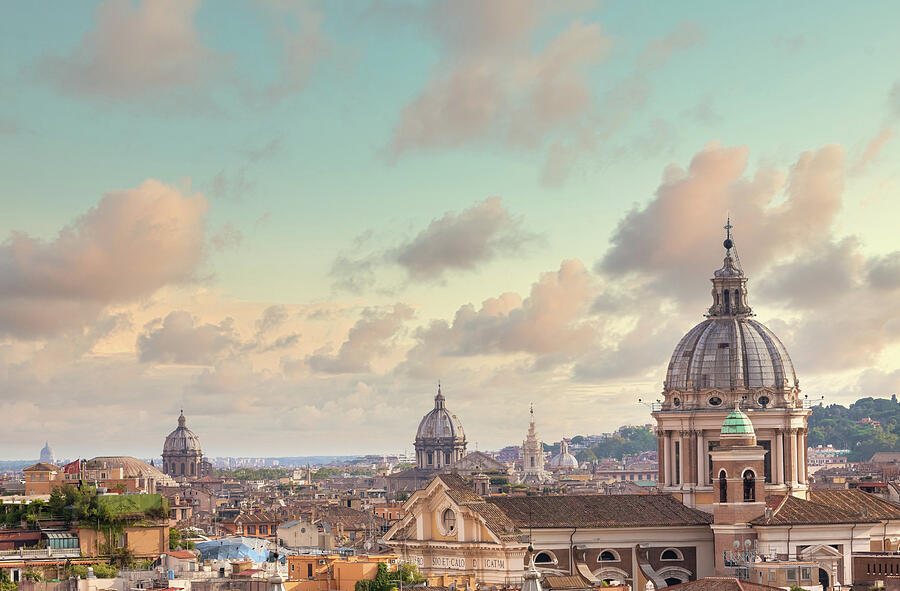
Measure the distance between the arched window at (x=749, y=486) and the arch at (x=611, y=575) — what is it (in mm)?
5294

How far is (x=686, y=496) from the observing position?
80.2 meters

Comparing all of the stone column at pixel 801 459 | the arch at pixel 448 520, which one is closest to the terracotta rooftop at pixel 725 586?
the arch at pixel 448 520

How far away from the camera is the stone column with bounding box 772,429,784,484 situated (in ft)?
263

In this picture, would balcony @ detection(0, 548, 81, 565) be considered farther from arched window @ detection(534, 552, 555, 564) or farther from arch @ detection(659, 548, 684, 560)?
arch @ detection(659, 548, 684, 560)

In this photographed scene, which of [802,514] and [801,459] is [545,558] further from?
[801,459]

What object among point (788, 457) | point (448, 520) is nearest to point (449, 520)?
point (448, 520)

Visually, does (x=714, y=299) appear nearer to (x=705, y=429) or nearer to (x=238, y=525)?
(x=705, y=429)

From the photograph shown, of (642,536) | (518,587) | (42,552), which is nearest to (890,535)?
(642,536)

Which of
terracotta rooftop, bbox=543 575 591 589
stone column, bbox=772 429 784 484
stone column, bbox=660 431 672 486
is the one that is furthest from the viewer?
stone column, bbox=660 431 672 486

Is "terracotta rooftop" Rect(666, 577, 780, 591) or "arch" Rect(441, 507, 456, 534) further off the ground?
"arch" Rect(441, 507, 456, 534)

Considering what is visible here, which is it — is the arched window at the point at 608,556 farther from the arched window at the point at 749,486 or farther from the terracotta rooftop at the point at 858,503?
the terracotta rooftop at the point at 858,503

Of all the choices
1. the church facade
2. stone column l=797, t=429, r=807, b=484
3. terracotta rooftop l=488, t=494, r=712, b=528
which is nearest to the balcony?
the church facade

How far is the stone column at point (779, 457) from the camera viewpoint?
8006 cm

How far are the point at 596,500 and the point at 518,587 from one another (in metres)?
9.61
